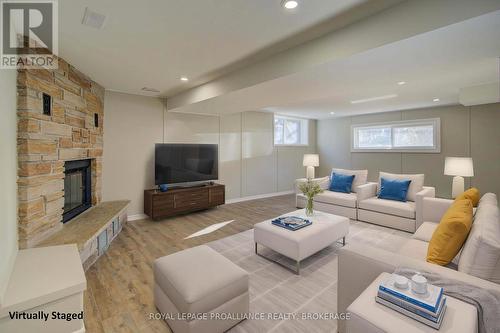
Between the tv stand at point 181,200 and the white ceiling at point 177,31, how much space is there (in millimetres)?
2265

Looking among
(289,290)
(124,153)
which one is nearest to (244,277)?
(289,290)

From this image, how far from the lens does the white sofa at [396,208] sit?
12.2 feet

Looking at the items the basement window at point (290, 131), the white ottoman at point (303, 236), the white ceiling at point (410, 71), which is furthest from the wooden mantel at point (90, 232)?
the basement window at point (290, 131)

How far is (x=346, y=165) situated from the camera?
23.8 ft

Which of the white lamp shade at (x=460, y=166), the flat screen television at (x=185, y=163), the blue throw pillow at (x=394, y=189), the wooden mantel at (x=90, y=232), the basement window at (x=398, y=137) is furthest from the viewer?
the basement window at (x=398, y=137)

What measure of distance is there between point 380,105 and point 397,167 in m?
1.88

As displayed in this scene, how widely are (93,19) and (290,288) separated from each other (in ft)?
10.00

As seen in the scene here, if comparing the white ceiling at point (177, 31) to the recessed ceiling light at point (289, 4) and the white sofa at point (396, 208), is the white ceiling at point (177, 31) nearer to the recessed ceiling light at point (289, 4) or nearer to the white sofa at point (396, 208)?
the recessed ceiling light at point (289, 4)

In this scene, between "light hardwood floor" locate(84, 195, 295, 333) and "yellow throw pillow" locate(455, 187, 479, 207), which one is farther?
"yellow throw pillow" locate(455, 187, 479, 207)

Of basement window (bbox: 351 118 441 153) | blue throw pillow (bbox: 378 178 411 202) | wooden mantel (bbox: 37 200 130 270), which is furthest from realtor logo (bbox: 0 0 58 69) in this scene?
basement window (bbox: 351 118 441 153)

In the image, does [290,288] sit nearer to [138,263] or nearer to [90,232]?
[138,263]

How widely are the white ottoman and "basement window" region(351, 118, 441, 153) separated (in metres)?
4.09

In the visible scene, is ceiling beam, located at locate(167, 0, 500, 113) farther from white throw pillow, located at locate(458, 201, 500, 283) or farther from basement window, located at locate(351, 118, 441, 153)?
basement window, located at locate(351, 118, 441, 153)

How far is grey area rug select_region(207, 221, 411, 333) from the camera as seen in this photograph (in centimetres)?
185
